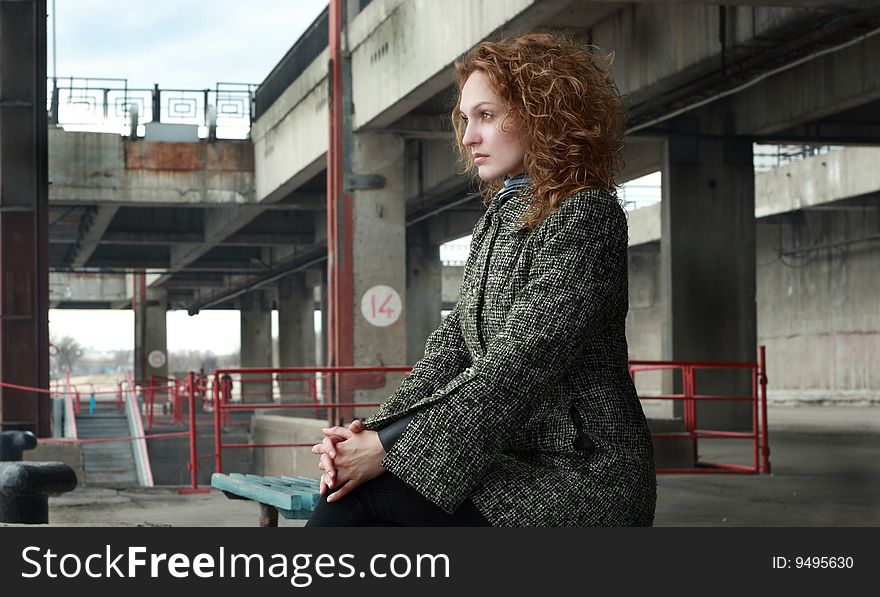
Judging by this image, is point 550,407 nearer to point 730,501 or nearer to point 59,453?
point 730,501

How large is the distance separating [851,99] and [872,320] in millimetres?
14402

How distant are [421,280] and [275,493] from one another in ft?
91.6

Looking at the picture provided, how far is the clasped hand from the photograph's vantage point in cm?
206

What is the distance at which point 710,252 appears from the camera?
18297 millimetres

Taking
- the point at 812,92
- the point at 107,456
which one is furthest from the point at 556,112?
the point at 107,456

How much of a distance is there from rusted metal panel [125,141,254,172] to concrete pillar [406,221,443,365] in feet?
21.4

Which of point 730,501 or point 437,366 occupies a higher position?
Answer: point 437,366

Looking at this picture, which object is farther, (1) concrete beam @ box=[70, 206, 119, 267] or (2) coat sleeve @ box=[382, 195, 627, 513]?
(1) concrete beam @ box=[70, 206, 119, 267]

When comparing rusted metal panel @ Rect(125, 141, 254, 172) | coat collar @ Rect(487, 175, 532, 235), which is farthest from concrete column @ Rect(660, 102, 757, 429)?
coat collar @ Rect(487, 175, 532, 235)

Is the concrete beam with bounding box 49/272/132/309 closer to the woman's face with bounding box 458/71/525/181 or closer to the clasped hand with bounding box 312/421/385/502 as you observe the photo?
the woman's face with bounding box 458/71/525/181

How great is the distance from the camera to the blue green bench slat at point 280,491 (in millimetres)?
3236

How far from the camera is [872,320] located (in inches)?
1136

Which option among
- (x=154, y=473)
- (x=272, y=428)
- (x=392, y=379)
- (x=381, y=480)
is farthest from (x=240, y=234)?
(x=381, y=480)

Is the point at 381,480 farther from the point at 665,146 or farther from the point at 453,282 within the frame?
the point at 453,282
